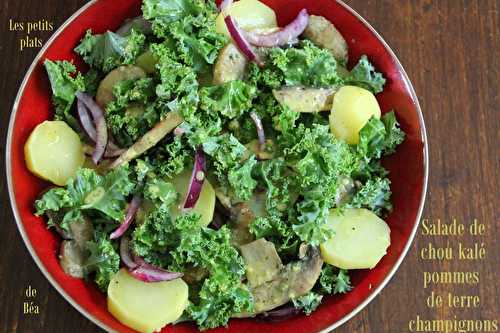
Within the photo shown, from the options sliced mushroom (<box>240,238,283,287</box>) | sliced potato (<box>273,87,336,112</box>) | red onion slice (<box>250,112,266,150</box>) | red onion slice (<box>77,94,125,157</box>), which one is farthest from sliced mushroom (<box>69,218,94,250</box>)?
sliced potato (<box>273,87,336,112</box>)

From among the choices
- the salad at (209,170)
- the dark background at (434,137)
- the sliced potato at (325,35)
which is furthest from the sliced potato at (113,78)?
the sliced potato at (325,35)

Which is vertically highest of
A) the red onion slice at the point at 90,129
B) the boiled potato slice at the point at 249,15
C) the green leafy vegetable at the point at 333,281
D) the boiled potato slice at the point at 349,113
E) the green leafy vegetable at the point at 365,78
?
the boiled potato slice at the point at 249,15

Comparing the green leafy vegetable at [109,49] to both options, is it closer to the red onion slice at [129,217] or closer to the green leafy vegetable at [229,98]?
the green leafy vegetable at [229,98]

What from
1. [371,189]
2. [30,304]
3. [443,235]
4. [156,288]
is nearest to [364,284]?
[371,189]

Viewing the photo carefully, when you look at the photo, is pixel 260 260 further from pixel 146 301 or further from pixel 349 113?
pixel 349 113

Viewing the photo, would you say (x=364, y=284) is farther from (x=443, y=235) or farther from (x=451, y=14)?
(x=451, y=14)
